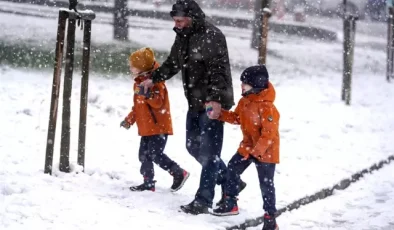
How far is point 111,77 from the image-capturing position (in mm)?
13062

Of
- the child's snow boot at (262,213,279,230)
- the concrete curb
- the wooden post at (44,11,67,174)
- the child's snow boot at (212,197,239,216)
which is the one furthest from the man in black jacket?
the wooden post at (44,11,67,174)

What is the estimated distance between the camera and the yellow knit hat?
6992 mm

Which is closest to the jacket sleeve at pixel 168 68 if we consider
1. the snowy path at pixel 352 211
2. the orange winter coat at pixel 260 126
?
the orange winter coat at pixel 260 126

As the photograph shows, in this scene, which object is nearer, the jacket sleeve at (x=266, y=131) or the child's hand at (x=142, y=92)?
the jacket sleeve at (x=266, y=131)

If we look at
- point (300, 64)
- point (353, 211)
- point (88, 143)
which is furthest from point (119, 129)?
point (300, 64)

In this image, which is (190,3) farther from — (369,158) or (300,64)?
(300,64)

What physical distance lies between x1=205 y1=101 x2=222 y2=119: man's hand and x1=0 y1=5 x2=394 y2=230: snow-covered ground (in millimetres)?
970

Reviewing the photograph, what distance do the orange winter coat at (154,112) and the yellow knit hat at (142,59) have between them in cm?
19

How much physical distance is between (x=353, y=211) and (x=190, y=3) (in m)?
2.89

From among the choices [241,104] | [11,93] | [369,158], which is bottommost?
[369,158]

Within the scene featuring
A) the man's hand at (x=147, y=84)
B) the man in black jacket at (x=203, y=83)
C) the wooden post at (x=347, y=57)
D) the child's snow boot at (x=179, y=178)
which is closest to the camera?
the man in black jacket at (x=203, y=83)

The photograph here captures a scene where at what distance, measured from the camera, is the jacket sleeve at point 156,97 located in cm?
693

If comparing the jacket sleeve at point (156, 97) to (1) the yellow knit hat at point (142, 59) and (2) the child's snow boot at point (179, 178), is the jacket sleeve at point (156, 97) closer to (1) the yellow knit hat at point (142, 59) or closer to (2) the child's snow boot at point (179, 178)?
(1) the yellow knit hat at point (142, 59)

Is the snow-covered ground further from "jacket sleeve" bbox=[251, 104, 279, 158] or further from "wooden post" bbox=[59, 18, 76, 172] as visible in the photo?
"jacket sleeve" bbox=[251, 104, 279, 158]
